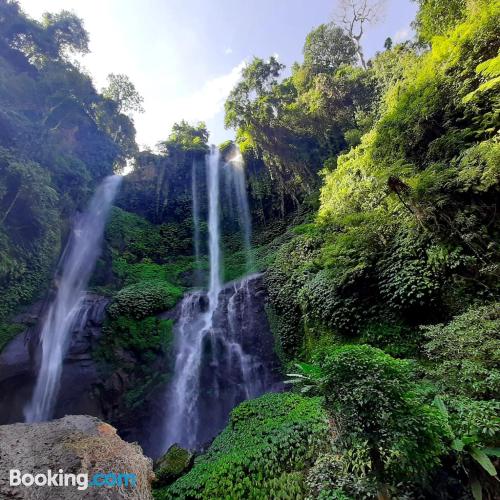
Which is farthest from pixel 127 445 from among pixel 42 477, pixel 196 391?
pixel 196 391

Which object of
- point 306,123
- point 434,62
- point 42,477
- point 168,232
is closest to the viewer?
point 42,477

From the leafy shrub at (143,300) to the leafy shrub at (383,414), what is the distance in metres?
10.8

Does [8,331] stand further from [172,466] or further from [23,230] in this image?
[172,466]

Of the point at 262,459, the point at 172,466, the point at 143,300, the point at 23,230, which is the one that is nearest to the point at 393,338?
the point at 262,459

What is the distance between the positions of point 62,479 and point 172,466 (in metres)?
2.65

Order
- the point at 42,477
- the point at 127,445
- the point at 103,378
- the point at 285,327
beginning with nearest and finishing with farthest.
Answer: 1. the point at 42,477
2. the point at 127,445
3. the point at 285,327
4. the point at 103,378

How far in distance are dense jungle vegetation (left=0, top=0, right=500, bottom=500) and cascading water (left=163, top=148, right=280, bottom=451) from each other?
2.40 ft

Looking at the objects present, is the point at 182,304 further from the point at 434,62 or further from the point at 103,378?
the point at 434,62

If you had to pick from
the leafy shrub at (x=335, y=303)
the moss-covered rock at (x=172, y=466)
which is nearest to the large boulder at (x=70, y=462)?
the moss-covered rock at (x=172, y=466)

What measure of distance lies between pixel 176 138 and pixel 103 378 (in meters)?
20.7

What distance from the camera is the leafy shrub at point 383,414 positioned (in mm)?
2965

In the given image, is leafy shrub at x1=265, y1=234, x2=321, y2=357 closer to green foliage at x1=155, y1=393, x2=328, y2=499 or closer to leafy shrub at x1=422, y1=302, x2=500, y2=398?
green foliage at x1=155, y1=393, x2=328, y2=499

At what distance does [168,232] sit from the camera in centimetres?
2125

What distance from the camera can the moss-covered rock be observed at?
5664mm
